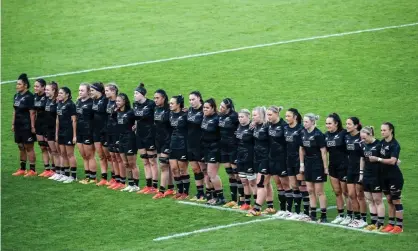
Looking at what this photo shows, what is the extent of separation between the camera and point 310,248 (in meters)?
23.8

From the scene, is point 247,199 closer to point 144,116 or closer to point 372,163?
point 144,116

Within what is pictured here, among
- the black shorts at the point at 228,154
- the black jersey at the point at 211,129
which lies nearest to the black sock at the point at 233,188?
the black shorts at the point at 228,154

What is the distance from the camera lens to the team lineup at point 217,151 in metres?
25.7

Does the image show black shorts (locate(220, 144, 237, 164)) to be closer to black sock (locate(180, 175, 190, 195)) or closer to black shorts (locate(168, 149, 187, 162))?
black shorts (locate(168, 149, 187, 162))

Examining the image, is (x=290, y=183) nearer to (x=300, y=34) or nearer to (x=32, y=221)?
(x=32, y=221)

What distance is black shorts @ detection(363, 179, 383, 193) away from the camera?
82.9ft

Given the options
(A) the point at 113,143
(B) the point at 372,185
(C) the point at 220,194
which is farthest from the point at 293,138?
(A) the point at 113,143

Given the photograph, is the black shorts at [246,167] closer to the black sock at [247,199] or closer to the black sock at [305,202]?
the black sock at [247,199]

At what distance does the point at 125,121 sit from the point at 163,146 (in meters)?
1.20

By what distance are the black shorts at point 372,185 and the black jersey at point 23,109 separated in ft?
33.0

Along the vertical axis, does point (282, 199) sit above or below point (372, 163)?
below

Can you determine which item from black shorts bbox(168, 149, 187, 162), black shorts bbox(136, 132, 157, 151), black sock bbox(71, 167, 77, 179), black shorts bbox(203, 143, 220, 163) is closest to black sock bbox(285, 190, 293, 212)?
black shorts bbox(203, 143, 220, 163)

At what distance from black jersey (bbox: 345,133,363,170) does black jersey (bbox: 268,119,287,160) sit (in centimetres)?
162

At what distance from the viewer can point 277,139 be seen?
26.9 metres
